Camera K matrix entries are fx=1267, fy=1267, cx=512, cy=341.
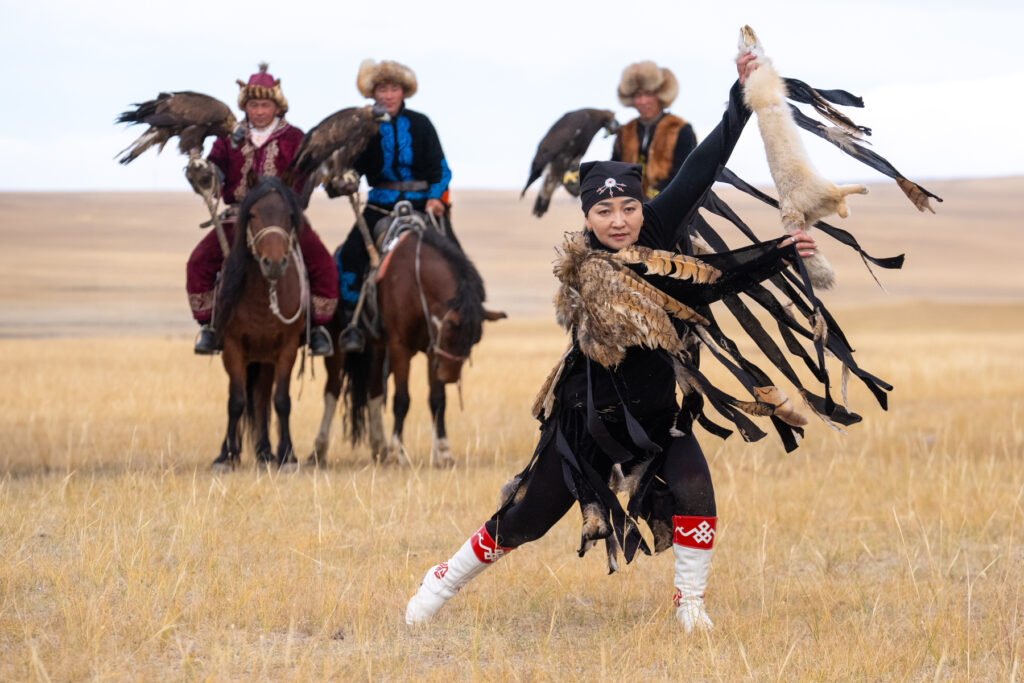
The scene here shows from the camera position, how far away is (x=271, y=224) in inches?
334

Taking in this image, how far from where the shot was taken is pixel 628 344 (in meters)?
4.33

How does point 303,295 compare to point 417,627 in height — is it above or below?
above

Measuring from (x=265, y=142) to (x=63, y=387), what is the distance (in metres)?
5.85

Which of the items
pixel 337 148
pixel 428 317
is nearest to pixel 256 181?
pixel 337 148

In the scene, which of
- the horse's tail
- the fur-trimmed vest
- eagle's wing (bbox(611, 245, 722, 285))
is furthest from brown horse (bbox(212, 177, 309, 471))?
eagle's wing (bbox(611, 245, 722, 285))

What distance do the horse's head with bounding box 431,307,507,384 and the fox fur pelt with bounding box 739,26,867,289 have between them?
184 inches

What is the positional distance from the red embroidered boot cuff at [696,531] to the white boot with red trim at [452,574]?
0.62m

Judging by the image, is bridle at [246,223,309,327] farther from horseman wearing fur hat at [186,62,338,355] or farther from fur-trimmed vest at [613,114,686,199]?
fur-trimmed vest at [613,114,686,199]

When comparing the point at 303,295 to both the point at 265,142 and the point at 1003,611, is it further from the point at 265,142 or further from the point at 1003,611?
the point at 1003,611

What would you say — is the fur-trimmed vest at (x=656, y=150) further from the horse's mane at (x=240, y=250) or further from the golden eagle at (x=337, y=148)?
the horse's mane at (x=240, y=250)

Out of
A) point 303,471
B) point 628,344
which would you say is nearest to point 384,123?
point 303,471

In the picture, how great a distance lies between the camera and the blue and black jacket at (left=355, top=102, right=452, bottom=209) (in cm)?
972

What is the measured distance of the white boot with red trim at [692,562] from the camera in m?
4.42

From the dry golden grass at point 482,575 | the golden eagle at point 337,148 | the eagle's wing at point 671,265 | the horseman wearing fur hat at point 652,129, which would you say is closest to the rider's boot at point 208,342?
the dry golden grass at point 482,575
